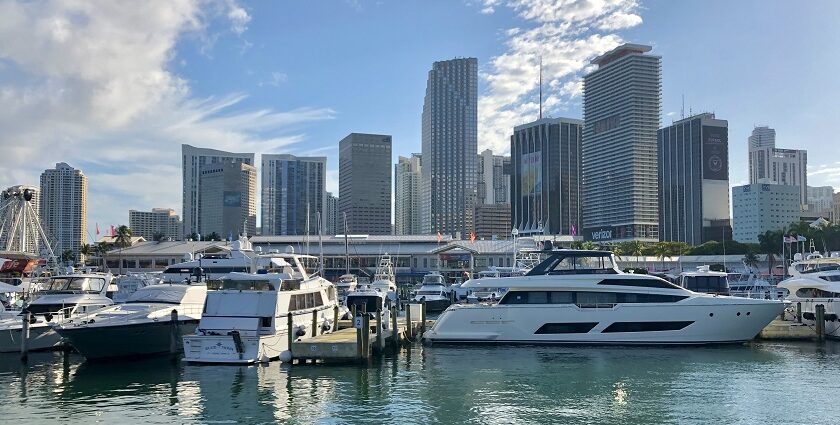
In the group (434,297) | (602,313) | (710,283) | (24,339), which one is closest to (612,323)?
(602,313)

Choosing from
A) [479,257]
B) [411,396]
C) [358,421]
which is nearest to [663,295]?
[411,396]

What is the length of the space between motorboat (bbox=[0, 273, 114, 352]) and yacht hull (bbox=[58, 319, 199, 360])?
382 centimetres

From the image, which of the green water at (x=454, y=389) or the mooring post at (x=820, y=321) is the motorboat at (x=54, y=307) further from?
the mooring post at (x=820, y=321)

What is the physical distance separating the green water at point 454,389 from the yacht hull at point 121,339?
0.68 meters

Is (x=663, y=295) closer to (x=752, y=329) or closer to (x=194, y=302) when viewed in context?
(x=752, y=329)

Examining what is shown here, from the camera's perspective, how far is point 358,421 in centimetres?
2030

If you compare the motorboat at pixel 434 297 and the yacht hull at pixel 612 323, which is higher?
the yacht hull at pixel 612 323

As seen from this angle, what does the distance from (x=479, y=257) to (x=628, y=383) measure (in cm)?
9619

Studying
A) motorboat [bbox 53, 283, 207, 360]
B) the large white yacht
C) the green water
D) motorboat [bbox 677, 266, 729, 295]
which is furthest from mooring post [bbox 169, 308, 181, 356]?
motorboat [bbox 677, 266, 729, 295]

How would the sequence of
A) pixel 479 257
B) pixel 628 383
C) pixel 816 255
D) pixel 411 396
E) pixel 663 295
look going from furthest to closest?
pixel 479 257 < pixel 816 255 < pixel 663 295 < pixel 628 383 < pixel 411 396

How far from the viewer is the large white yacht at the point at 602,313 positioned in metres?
33.7

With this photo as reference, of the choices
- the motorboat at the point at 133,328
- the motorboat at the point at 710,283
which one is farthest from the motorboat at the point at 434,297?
the motorboat at the point at 133,328

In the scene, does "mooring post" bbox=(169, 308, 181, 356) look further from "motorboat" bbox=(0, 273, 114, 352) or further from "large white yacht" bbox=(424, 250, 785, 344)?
"large white yacht" bbox=(424, 250, 785, 344)

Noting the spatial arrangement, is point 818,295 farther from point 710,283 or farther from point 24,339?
point 24,339
